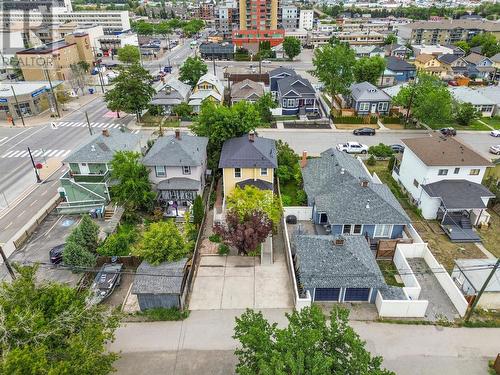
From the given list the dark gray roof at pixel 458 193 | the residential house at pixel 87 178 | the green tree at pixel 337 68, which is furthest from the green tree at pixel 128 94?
the dark gray roof at pixel 458 193

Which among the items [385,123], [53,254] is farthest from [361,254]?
[385,123]

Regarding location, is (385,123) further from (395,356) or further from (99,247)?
(99,247)

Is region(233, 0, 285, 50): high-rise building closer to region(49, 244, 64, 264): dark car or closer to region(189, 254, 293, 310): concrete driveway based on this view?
region(49, 244, 64, 264): dark car

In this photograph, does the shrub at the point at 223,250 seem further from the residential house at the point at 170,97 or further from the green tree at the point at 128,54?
the green tree at the point at 128,54

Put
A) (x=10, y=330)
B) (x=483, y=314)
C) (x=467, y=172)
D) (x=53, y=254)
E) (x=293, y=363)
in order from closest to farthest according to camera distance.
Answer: (x=293, y=363), (x=10, y=330), (x=483, y=314), (x=53, y=254), (x=467, y=172)

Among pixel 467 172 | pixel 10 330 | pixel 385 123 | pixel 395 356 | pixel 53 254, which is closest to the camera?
pixel 10 330

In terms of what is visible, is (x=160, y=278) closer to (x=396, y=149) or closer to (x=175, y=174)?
(x=175, y=174)
